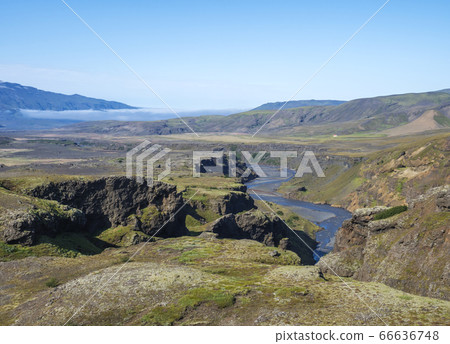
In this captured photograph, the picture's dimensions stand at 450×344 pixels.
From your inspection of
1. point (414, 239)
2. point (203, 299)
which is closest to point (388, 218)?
point (414, 239)

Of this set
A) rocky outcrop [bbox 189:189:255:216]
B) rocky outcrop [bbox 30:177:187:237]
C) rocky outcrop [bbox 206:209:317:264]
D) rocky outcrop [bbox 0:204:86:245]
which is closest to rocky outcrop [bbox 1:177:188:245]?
rocky outcrop [bbox 30:177:187:237]

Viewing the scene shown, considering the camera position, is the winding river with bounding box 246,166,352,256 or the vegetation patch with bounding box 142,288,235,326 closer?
the vegetation patch with bounding box 142,288,235,326

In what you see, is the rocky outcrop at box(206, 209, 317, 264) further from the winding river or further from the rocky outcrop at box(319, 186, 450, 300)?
the rocky outcrop at box(319, 186, 450, 300)

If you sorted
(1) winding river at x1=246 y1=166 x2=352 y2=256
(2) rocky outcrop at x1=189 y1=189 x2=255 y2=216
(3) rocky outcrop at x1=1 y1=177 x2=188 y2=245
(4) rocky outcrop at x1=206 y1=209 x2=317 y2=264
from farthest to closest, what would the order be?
(1) winding river at x1=246 y1=166 x2=352 y2=256 < (2) rocky outcrop at x1=189 y1=189 x2=255 y2=216 < (4) rocky outcrop at x1=206 y1=209 x2=317 y2=264 < (3) rocky outcrop at x1=1 y1=177 x2=188 y2=245

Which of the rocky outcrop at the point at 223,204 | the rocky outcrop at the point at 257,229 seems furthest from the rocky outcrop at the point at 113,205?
the rocky outcrop at the point at 223,204

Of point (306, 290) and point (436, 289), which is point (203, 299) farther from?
point (436, 289)

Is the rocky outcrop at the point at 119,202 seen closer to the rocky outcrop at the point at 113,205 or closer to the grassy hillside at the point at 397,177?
the rocky outcrop at the point at 113,205

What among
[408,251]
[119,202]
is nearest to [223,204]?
[119,202]
